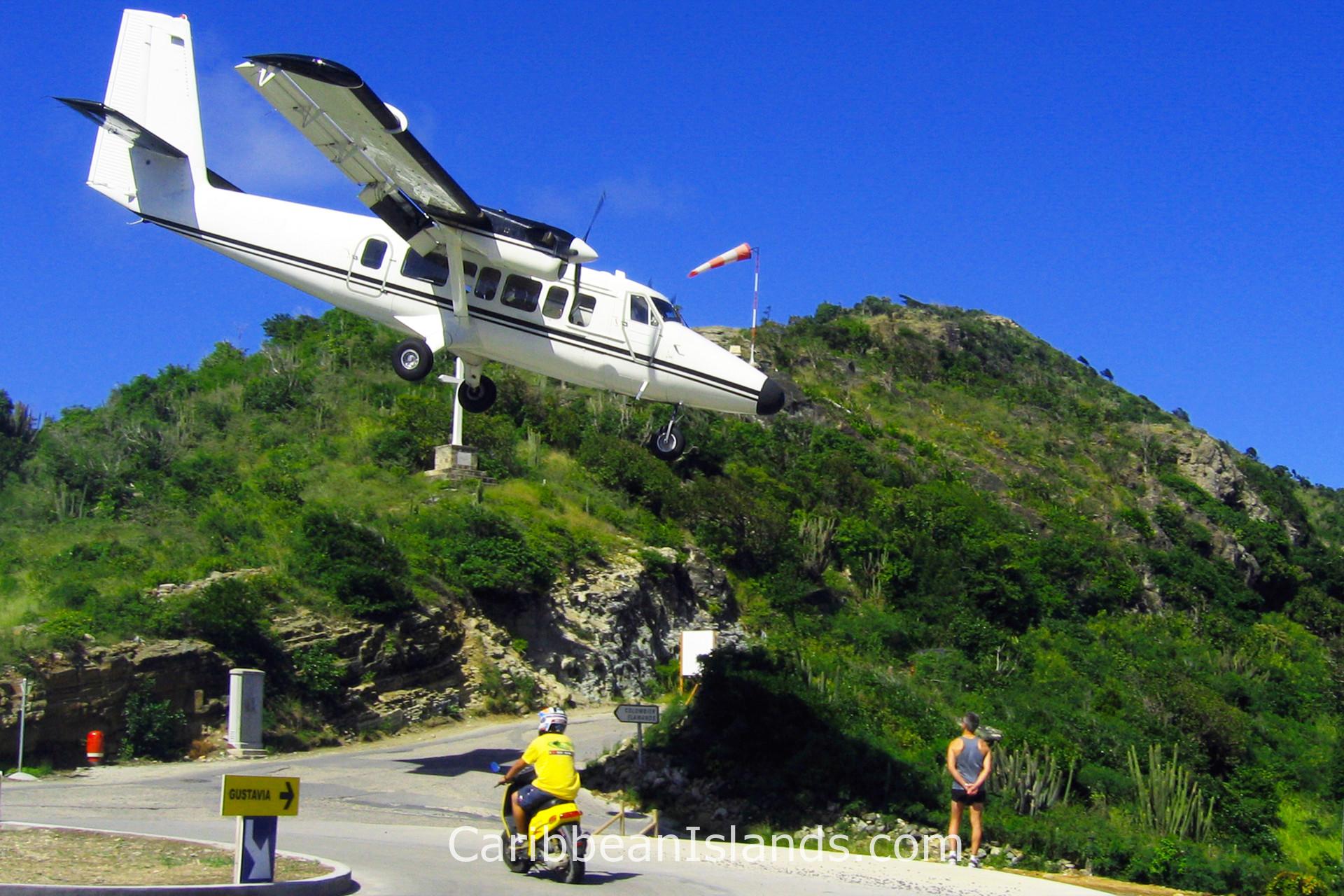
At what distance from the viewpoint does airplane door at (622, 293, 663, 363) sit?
64.4 ft

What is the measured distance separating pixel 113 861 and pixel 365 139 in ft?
36.7

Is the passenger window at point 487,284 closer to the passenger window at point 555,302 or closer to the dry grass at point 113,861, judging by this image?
the passenger window at point 555,302

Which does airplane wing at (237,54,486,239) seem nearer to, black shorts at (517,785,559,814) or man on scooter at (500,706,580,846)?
man on scooter at (500,706,580,846)

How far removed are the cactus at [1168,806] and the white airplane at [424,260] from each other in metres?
12.1

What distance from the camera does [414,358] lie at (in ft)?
66.4

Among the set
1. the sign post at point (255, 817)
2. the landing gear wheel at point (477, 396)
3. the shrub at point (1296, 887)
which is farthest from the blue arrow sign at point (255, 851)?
the landing gear wheel at point (477, 396)

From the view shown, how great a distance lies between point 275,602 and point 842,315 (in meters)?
73.4

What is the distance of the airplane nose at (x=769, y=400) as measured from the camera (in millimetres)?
19750

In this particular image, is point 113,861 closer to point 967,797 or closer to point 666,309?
point 967,797

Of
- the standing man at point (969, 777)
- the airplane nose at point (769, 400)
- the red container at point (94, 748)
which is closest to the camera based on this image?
the standing man at point (969, 777)

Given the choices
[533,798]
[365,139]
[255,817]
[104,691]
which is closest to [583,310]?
[365,139]

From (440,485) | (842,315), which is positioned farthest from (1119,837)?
(842,315)

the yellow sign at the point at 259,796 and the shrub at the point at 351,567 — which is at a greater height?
the shrub at the point at 351,567

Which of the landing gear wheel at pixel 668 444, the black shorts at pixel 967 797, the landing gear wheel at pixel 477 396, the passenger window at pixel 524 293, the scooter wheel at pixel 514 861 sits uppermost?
the passenger window at pixel 524 293
